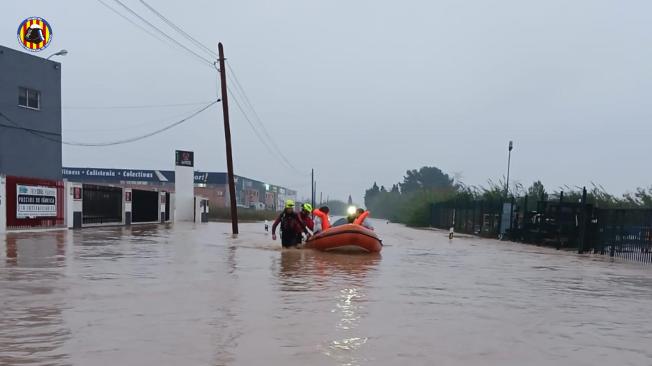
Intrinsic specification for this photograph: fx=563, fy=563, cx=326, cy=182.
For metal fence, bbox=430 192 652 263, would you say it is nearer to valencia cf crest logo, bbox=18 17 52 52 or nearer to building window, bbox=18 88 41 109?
building window, bbox=18 88 41 109

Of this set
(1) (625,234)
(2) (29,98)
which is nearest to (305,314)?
(1) (625,234)

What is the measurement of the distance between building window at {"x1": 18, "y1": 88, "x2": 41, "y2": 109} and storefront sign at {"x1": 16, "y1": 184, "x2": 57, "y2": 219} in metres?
11.3

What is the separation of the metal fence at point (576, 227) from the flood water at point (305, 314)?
695 centimetres

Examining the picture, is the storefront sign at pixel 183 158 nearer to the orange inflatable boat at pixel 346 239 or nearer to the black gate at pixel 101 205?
the black gate at pixel 101 205

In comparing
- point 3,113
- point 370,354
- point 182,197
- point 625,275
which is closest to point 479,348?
point 370,354

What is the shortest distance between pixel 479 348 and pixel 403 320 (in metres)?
1.43

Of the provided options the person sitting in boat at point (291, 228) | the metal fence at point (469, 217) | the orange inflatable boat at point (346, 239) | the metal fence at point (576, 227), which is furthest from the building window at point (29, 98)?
the metal fence at point (469, 217)

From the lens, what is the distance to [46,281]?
366 inches

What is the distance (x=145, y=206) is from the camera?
35.8 metres

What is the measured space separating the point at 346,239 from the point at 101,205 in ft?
59.0

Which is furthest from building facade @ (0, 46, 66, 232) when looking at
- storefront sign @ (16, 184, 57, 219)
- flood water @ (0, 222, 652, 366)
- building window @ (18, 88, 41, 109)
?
flood water @ (0, 222, 652, 366)

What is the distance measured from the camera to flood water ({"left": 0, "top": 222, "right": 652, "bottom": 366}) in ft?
17.6

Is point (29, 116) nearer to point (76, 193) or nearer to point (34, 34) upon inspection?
point (34, 34)

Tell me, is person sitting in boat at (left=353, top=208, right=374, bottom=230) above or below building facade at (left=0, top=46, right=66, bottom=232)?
below
